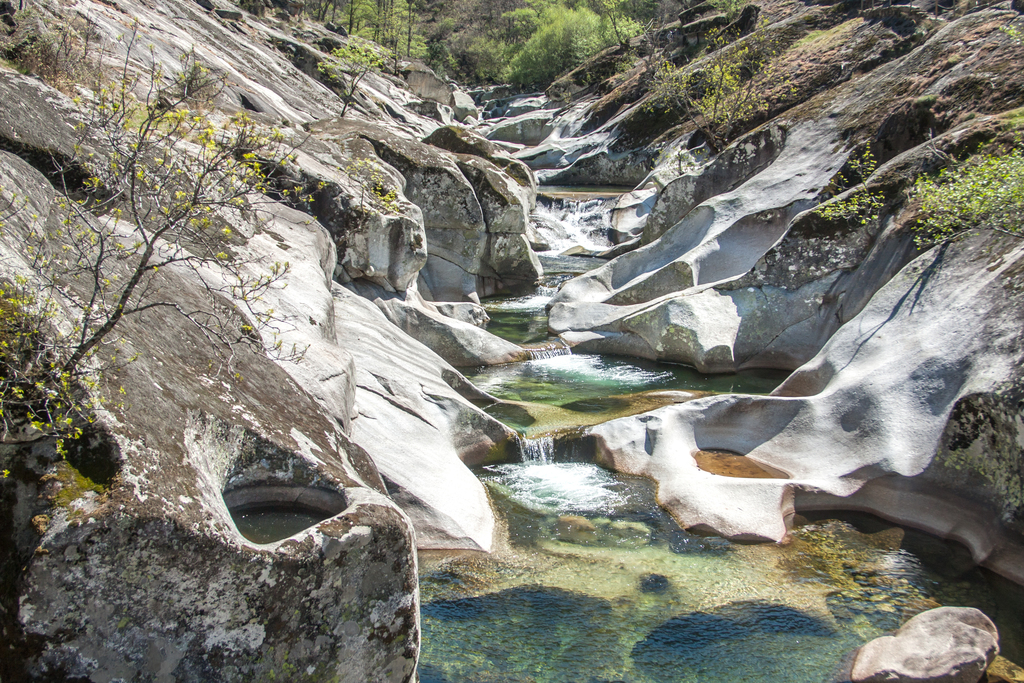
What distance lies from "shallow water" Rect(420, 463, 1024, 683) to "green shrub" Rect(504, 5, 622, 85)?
191 feet

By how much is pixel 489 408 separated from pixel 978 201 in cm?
763

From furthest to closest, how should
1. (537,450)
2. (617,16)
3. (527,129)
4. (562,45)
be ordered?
(617,16)
(562,45)
(527,129)
(537,450)

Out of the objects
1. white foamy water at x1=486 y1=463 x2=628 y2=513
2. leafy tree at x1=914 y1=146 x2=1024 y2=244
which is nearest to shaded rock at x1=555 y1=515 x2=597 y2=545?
white foamy water at x1=486 y1=463 x2=628 y2=513

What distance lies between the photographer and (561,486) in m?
8.76

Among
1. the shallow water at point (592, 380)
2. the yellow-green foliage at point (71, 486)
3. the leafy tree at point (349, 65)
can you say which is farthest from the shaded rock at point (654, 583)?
the leafy tree at point (349, 65)

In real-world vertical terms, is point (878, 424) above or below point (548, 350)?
below

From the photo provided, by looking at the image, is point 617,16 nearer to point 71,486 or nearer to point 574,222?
point 574,222

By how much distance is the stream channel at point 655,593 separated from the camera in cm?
550

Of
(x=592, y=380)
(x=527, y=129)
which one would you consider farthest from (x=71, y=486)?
(x=527, y=129)

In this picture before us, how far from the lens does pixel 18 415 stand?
3.67 metres

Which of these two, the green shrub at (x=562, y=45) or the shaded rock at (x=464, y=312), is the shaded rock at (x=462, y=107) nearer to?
the green shrub at (x=562, y=45)

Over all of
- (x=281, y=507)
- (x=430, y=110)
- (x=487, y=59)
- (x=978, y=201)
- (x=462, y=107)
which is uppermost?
(x=487, y=59)

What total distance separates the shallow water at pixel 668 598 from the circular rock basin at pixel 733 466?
3.43 ft

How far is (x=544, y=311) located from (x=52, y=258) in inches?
548
